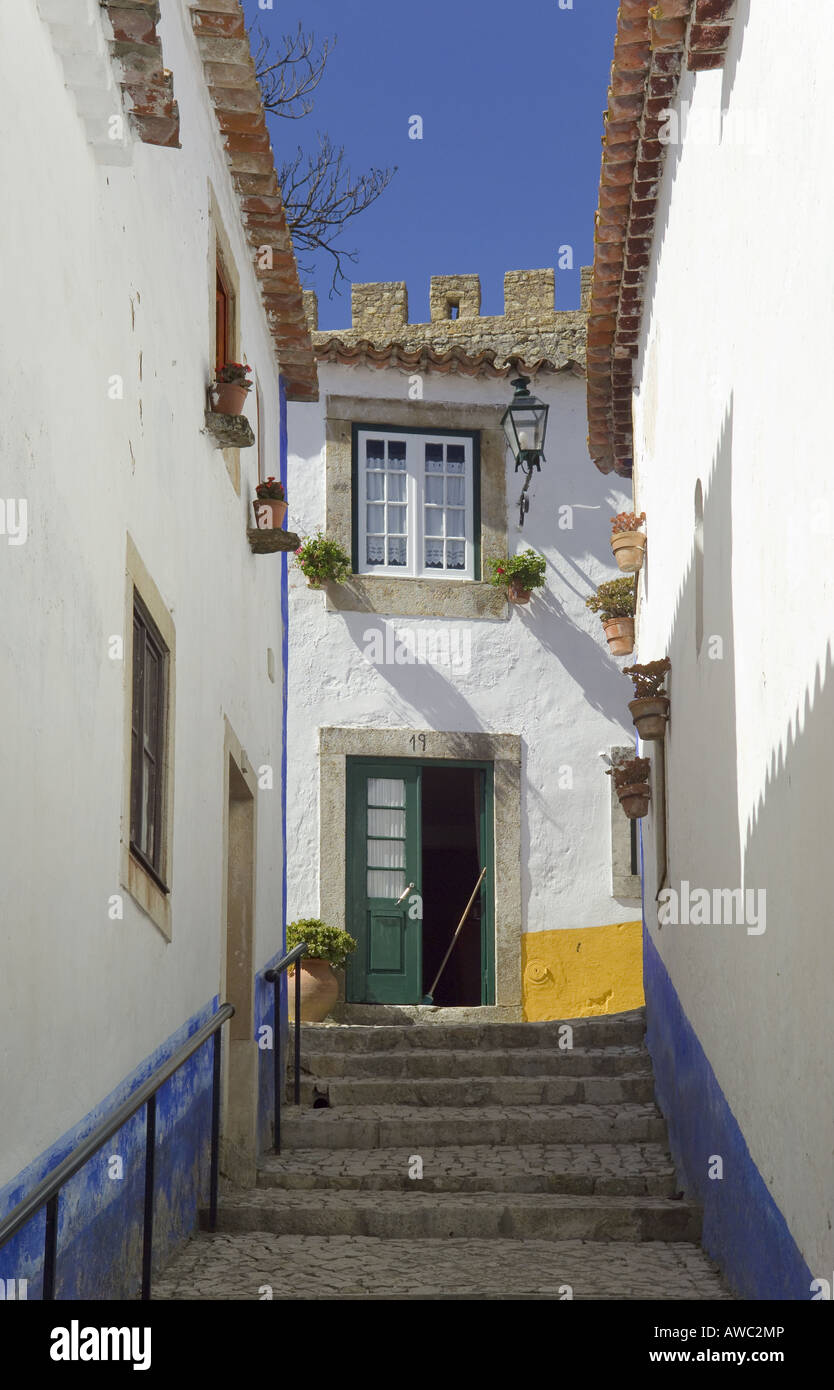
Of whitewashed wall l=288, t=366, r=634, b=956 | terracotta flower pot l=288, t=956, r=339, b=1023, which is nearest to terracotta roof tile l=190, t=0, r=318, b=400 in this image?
whitewashed wall l=288, t=366, r=634, b=956

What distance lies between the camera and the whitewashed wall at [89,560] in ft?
12.3

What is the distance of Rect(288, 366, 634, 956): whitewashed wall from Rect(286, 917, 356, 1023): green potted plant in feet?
2.82

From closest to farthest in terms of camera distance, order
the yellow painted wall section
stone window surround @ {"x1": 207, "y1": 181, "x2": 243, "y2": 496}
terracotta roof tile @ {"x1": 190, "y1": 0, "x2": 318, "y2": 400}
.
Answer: terracotta roof tile @ {"x1": 190, "y1": 0, "x2": 318, "y2": 400} < stone window surround @ {"x1": 207, "y1": 181, "x2": 243, "y2": 496} < the yellow painted wall section

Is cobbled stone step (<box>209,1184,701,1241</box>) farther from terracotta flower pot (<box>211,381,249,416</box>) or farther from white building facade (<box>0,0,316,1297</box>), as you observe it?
terracotta flower pot (<box>211,381,249,416</box>)

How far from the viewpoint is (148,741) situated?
226 inches

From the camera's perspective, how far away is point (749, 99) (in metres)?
5.15

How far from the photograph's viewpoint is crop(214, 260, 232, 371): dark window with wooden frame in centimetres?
783

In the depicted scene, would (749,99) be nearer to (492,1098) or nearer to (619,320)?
(619,320)

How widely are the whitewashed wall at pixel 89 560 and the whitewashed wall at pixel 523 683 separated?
548 centimetres

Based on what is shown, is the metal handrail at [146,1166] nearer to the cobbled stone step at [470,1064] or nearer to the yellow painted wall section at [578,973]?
the cobbled stone step at [470,1064]

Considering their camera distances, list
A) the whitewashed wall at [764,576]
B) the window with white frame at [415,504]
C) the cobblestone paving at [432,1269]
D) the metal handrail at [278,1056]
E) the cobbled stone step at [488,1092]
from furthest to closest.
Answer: the window with white frame at [415,504] < the cobbled stone step at [488,1092] < the metal handrail at [278,1056] < the cobblestone paving at [432,1269] < the whitewashed wall at [764,576]

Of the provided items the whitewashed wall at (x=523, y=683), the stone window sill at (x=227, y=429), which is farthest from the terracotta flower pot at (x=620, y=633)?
the stone window sill at (x=227, y=429)
